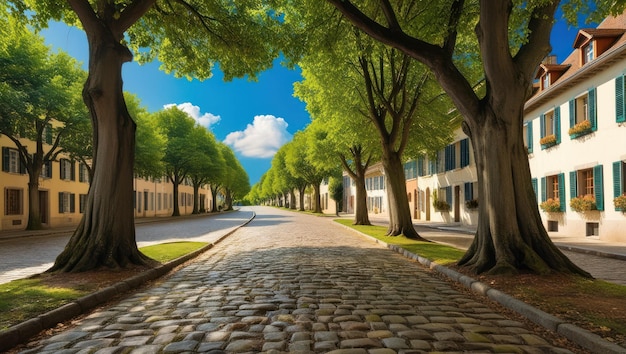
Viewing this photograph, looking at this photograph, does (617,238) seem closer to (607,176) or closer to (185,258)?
(607,176)

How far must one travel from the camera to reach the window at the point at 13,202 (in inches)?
1073

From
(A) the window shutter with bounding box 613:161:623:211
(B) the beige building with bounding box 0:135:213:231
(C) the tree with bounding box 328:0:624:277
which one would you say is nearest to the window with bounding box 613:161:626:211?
(A) the window shutter with bounding box 613:161:623:211

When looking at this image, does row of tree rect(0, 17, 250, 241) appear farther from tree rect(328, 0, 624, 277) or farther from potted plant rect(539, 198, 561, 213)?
potted plant rect(539, 198, 561, 213)

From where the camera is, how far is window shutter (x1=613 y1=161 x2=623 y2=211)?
16422 mm

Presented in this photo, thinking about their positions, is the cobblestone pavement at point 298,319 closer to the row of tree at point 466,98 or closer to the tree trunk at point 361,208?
the row of tree at point 466,98

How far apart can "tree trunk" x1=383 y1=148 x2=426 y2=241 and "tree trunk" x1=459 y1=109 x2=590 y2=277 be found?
30.8ft

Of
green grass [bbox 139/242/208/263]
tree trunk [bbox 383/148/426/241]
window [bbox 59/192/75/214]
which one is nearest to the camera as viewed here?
green grass [bbox 139/242/208/263]

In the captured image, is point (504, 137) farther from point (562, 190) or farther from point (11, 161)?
point (11, 161)

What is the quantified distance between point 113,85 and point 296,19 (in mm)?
7251

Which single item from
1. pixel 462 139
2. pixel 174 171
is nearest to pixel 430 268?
pixel 462 139

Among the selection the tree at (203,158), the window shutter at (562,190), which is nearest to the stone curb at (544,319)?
the window shutter at (562,190)

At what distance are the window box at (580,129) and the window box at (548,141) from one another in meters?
1.53

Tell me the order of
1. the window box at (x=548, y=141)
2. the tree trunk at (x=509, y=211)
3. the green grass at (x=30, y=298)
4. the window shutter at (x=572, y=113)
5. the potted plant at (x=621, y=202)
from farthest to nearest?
the window box at (x=548, y=141) → the window shutter at (x=572, y=113) → the potted plant at (x=621, y=202) → the tree trunk at (x=509, y=211) → the green grass at (x=30, y=298)

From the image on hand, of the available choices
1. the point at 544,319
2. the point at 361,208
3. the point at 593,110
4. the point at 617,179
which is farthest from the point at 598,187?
the point at 544,319
